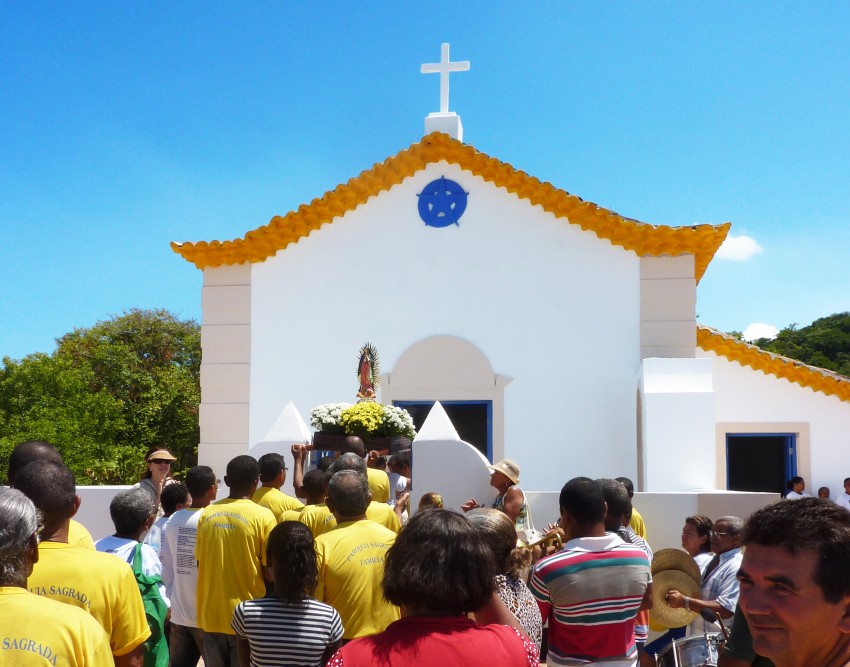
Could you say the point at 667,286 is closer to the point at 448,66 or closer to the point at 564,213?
the point at 564,213

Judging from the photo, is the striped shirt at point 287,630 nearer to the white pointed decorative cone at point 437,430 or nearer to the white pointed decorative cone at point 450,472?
the white pointed decorative cone at point 450,472

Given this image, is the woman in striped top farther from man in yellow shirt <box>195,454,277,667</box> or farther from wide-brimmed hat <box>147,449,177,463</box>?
wide-brimmed hat <box>147,449,177,463</box>

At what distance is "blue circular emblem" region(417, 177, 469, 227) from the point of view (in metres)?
11.1

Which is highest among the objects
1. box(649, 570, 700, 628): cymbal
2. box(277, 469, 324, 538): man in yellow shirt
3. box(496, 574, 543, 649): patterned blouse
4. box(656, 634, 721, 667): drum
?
box(277, 469, 324, 538): man in yellow shirt

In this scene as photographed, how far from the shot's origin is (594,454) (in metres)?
10.4

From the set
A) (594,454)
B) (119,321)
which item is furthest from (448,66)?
(119,321)

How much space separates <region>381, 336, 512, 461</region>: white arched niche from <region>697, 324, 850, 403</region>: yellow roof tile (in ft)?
14.3

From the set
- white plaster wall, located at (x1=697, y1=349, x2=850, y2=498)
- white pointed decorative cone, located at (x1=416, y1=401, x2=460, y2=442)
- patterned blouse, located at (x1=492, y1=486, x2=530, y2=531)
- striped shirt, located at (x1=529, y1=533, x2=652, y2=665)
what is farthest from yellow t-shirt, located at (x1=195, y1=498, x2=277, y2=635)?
white plaster wall, located at (x1=697, y1=349, x2=850, y2=498)

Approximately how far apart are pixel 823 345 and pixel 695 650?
30524 mm

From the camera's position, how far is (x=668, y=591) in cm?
457

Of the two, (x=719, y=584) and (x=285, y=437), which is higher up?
(x=285, y=437)

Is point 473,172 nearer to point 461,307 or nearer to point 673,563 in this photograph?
point 461,307

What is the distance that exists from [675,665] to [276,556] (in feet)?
8.31

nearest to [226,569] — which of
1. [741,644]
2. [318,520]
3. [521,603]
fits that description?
[318,520]
